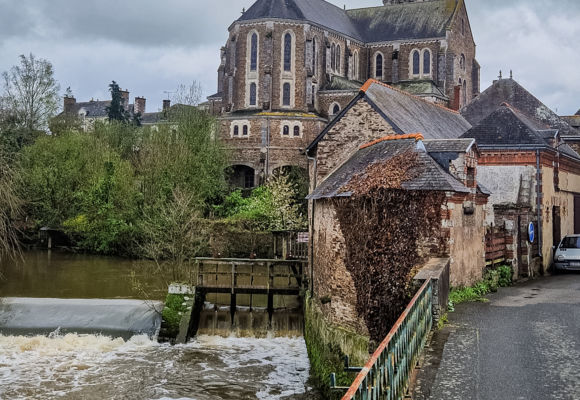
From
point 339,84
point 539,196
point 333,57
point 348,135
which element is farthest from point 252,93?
point 348,135

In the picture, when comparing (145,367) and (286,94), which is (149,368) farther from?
(286,94)

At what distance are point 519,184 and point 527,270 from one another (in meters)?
3.48

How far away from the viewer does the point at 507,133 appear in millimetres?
21969

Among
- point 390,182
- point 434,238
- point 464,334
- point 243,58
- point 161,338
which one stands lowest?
point 161,338

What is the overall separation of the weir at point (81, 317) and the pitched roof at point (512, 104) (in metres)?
19.0

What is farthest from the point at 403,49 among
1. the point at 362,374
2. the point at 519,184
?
the point at 362,374

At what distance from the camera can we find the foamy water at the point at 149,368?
1480 cm

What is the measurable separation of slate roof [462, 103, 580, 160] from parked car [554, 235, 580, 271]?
3.40 meters

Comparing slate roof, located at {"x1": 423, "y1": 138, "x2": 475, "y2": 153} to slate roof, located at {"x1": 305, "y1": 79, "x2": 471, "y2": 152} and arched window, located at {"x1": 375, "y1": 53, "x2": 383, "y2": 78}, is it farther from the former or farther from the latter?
arched window, located at {"x1": 375, "y1": 53, "x2": 383, "y2": 78}

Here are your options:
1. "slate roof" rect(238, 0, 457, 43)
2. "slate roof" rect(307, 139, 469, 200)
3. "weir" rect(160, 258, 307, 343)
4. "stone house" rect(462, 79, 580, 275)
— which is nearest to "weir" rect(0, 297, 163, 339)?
"weir" rect(160, 258, 307, 343)

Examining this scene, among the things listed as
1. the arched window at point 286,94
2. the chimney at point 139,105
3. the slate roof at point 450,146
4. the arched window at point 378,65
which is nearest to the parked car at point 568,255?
the slate roof at point 450,146

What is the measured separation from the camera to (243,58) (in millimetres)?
53156

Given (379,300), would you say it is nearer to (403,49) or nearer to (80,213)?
(80,213)

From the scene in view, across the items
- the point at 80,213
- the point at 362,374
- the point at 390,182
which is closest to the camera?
the point at 362,374
